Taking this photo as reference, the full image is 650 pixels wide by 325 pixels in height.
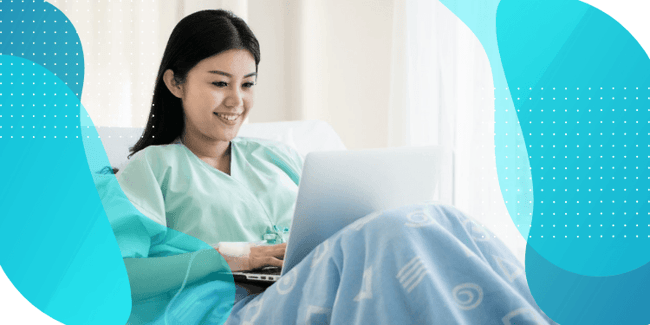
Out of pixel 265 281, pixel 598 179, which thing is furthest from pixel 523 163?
pixel 265 281

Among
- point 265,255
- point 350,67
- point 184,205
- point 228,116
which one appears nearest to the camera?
point 265,255

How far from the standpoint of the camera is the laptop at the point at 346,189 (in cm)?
74

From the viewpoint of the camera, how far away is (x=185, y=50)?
107 centimetres

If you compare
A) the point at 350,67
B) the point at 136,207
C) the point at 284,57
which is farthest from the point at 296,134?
→ the point at 284,57

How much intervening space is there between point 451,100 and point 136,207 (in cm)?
173

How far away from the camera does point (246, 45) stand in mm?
1126

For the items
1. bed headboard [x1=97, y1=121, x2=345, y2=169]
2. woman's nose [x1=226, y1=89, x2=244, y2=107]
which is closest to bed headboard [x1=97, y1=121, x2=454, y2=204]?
bed headboard [x1=97, y1=121, x2=345, y2=169]

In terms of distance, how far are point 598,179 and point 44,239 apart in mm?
1277

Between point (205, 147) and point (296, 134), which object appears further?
point (296, 134)

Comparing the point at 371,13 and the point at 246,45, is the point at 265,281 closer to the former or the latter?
the point at 246,45

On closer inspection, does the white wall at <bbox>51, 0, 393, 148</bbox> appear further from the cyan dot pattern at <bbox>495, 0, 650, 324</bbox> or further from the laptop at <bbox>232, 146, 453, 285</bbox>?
the laptop at <bbox>232, 146, 453, 285</bbox>

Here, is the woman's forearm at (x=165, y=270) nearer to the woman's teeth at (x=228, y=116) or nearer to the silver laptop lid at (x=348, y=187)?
the silver laptop lid at (x=348, y=187)

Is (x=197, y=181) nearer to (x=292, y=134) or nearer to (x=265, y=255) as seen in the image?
(x=265, y=255)

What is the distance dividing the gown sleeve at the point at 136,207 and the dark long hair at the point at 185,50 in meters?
0.12
